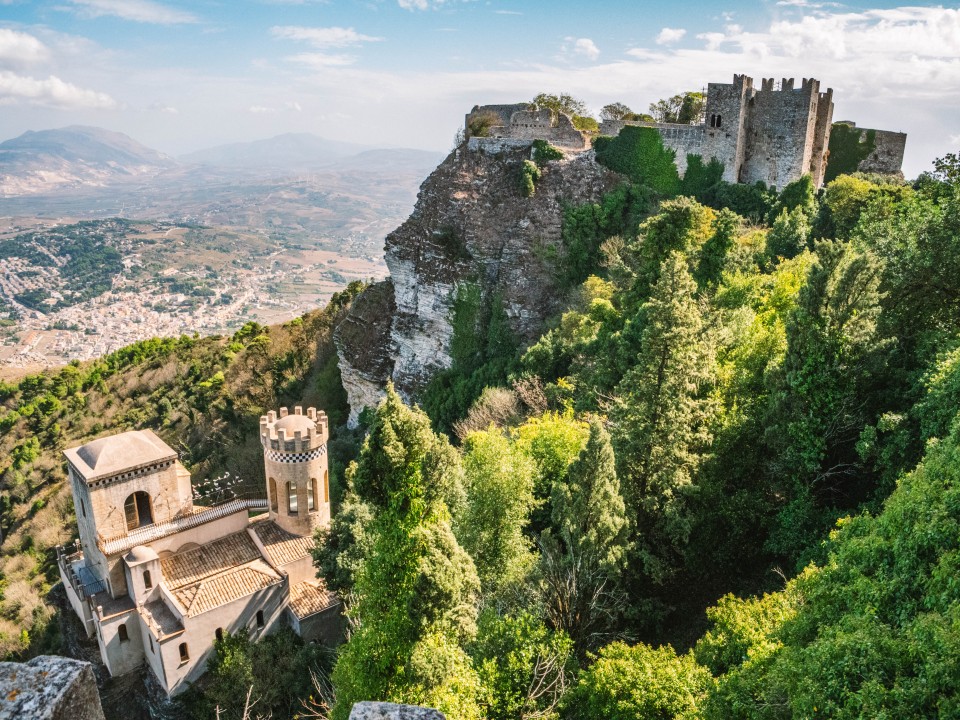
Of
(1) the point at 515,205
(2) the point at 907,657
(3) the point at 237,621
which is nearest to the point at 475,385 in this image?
(1) the point at 515,205

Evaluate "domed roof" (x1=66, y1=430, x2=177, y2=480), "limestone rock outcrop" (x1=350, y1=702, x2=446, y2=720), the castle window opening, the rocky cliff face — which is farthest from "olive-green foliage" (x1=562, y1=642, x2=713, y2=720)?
the rocky cliff face

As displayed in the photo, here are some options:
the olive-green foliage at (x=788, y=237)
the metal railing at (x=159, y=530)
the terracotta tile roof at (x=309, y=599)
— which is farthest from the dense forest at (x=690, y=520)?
the metal railing at (x=159, y=530)

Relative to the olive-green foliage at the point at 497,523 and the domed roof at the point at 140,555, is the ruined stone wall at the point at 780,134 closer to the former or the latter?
the olive-green foliage at the point at 497,523

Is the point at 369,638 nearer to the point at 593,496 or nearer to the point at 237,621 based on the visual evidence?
the point at 593,496

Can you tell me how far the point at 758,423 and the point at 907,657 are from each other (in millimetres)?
9787

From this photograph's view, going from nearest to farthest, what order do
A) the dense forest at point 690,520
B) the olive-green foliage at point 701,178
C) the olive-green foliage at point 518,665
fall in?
1. the dense forest at point 690,520
2. the olive-green foliage at point 518,665
3. the olive-green foliage at point 701,178

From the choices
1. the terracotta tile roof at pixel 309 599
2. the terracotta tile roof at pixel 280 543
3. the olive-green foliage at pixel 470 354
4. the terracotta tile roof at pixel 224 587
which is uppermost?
the olive-green foliage at pixel 470 354

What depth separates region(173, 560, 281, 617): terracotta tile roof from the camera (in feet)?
64.3

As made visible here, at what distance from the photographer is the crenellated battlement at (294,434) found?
72.9 ft

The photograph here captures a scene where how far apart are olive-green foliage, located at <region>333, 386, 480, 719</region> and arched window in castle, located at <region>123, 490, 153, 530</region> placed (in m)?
14.6

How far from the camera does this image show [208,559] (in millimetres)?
21516

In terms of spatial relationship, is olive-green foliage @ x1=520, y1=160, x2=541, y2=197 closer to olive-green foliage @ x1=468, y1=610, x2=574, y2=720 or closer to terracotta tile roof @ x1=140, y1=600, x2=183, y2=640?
terracotta tile roof @ x1=140, y1=600, x2=183, y2=640

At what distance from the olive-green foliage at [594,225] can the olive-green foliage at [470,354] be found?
4.87 metres

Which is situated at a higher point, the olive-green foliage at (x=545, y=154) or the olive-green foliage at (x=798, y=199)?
the olive-green foliage at (x=545, y=154)
